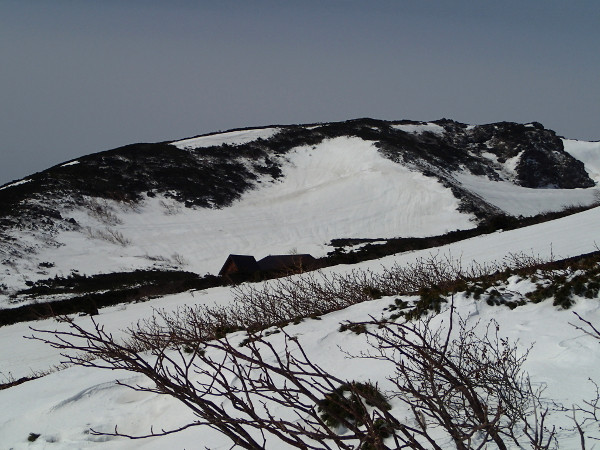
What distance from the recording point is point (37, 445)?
19.9 ft

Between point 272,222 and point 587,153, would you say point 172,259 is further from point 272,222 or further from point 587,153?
point 587,153

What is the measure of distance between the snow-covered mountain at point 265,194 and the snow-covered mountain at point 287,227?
190 millimetres

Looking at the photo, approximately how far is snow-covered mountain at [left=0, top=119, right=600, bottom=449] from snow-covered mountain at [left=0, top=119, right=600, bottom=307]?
0.19 metres

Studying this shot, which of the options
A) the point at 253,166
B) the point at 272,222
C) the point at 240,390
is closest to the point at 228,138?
the point at 253,166

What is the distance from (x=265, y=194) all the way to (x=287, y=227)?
29.2 feet

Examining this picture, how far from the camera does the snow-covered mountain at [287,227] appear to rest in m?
6.23

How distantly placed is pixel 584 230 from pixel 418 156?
4033 centimetres

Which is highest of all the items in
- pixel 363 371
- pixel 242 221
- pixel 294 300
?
pixel 363 371

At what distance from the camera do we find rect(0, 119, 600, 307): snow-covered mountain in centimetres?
3519

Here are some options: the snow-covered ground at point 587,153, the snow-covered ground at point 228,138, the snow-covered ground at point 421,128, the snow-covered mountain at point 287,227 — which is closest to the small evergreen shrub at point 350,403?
the snow-covered mountain at point 287,227

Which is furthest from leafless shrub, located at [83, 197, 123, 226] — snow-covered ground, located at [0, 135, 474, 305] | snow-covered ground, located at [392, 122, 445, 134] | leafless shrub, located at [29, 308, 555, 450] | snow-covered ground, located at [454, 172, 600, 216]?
snow-covered ground, located at [392, 122, 445, 134]

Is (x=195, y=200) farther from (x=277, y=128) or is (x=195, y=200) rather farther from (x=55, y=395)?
(x=55, y=395)

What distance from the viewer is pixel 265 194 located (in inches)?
1907

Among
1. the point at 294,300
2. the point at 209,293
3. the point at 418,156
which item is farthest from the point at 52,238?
the point at 418,156
